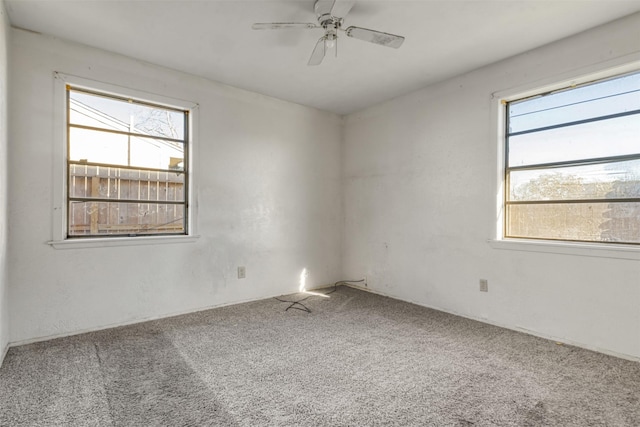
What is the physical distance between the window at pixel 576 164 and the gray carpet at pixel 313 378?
3.22 feet

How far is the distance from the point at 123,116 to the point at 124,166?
488 mm

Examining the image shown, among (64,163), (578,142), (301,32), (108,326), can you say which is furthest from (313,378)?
(578,142)

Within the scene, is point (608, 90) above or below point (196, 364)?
above

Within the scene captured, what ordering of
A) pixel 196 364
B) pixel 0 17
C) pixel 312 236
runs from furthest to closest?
pixel 312 236 < pixel 196 364 < pixel 0 17

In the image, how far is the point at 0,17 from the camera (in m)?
2.14

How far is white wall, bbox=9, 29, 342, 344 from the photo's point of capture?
2.62 metres

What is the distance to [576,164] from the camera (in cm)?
273

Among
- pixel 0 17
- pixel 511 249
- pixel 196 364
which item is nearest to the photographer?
pixel 0 17

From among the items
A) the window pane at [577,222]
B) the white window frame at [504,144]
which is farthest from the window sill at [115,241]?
the window pane at [577,222]

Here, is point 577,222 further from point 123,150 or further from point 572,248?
point 123,150

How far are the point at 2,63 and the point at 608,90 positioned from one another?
14.6 feet

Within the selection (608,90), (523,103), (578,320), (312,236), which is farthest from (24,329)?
(608,90)

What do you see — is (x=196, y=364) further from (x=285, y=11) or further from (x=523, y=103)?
(x=523, y=103)

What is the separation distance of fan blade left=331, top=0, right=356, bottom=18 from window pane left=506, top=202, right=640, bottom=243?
230 cm
